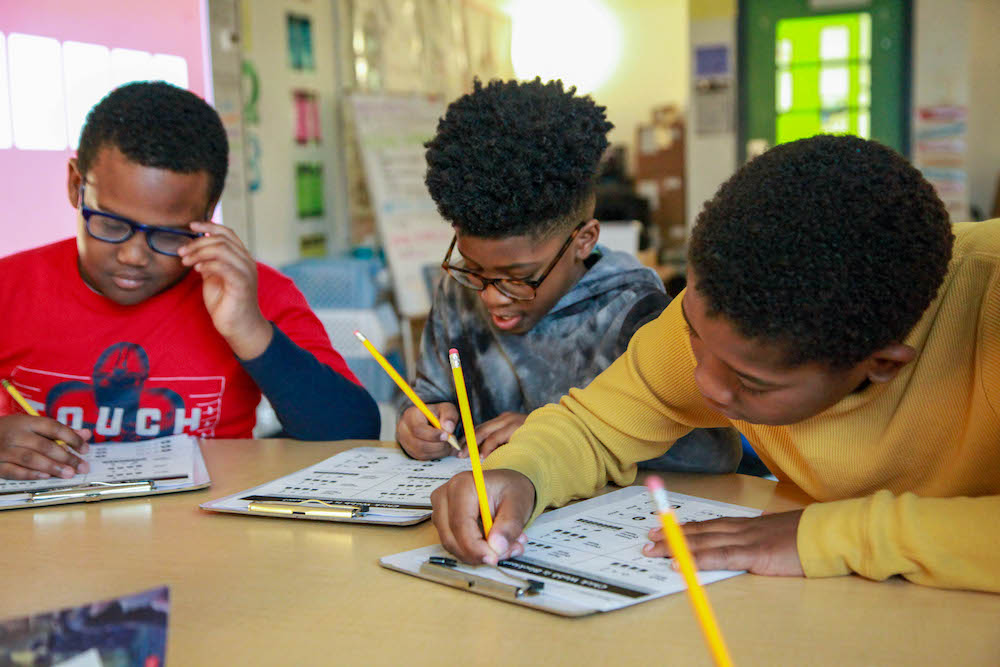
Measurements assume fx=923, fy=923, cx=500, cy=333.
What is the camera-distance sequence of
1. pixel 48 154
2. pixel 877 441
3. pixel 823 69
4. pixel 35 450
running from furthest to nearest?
pixel 823 69, pixel 48 154, pixel 35 450, pixel 877 441

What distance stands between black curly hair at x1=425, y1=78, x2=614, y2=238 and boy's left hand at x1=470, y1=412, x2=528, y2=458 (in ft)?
0.80

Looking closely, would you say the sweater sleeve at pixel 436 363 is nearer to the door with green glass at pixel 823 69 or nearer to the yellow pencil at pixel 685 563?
the yellow pencil at pixel 685 563

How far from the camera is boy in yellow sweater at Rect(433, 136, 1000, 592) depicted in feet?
2.35

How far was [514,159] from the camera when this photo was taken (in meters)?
1.20

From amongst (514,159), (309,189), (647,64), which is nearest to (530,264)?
(514,159)

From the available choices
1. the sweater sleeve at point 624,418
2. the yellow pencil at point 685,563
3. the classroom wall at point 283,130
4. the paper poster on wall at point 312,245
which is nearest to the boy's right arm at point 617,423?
the sweater sleeve at point 624,418

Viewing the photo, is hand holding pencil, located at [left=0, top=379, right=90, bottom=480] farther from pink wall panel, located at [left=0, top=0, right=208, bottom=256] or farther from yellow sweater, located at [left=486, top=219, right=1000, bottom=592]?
pink wall panel, located at [left=0, top=0, right=208, bottom=256]

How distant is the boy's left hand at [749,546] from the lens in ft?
2.58

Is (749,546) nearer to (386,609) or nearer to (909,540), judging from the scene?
(909,540)

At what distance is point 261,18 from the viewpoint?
373cm

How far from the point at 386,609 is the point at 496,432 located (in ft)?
1.55

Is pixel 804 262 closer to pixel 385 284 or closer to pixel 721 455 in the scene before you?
pixel 721 455

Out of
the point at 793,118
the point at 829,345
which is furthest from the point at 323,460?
the point at 793,118

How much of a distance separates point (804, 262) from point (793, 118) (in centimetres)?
490
